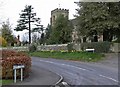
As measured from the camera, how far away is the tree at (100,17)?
3994cm

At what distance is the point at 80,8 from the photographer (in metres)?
43.4

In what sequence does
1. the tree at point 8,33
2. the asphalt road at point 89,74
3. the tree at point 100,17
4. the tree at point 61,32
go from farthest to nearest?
the tree at point 8,33 → the tree at point 61,32 → the tree at point 100,17 → the asphalt road at point 89,74

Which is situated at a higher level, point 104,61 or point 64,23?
point 64,23

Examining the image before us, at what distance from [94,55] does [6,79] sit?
691 inches

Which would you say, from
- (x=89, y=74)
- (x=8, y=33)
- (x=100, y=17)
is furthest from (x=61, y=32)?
(x=89, y=74)

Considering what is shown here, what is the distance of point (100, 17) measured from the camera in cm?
3997

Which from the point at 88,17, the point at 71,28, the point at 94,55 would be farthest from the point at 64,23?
the point at 94,55

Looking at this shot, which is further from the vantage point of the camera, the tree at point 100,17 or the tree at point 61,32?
the tree at point 61,32

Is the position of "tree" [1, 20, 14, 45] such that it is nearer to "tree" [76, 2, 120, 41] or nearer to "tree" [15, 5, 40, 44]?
"tree" [15, 5, 40, 44]

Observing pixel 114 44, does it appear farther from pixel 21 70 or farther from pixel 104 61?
pixel 21 70

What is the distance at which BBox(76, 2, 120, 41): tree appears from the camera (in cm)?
3994

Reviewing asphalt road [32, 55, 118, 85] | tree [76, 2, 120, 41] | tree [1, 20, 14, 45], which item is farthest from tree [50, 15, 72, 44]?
asphalt road [32, 55, 118, 85]

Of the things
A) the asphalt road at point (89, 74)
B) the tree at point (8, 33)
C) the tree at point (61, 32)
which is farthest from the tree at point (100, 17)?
the tree at point (8, 33)

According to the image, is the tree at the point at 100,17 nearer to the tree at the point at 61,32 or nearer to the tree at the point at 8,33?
the tree at the point at 61,32
